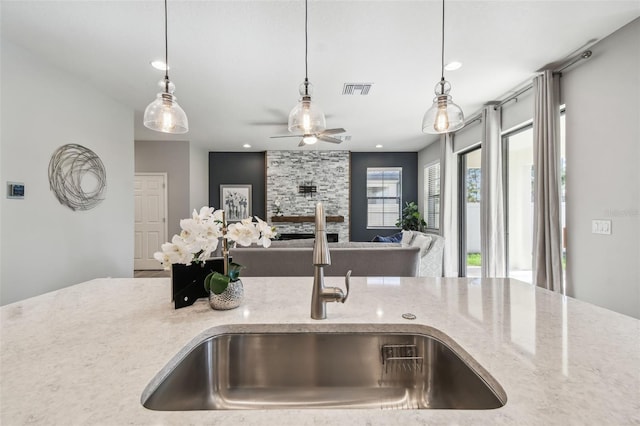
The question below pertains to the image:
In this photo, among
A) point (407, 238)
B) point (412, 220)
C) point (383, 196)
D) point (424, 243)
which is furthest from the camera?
point (383, 196)

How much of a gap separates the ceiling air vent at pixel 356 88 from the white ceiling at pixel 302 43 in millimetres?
76

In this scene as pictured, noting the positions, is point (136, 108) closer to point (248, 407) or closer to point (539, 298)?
point (248, 407)

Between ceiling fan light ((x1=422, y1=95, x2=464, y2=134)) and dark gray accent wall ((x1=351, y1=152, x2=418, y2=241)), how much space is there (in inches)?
211

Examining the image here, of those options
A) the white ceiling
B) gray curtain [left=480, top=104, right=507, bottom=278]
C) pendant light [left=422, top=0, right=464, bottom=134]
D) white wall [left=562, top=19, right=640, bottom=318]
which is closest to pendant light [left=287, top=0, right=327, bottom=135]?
pendant light [left=422, top=0, right=464, bottom=134]

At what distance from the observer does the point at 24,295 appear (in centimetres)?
272

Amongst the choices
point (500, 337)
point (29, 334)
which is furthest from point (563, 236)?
point (29, 334)

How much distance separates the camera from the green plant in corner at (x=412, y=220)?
21.2 ft

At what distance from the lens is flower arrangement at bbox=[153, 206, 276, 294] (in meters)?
0.96

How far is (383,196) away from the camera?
7148 millimetres

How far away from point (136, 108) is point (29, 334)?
4193 mm

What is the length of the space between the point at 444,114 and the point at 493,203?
2.80 m

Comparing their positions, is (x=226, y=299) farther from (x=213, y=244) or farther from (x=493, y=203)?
(x=493, y=203)

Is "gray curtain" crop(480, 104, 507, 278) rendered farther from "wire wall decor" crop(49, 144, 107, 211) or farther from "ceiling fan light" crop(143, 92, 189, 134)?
"wire wall decor" crop(49, 144, 107, 211)

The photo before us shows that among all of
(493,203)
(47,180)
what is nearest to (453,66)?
(493,203)
